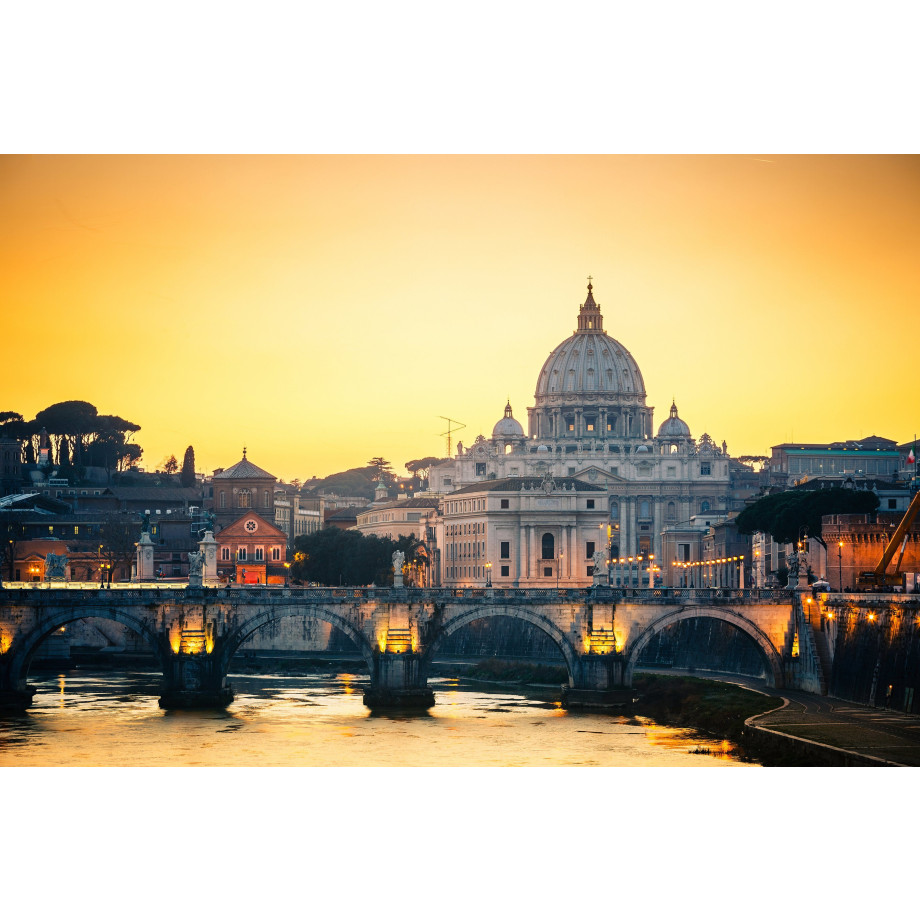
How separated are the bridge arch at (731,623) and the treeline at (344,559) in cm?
4468

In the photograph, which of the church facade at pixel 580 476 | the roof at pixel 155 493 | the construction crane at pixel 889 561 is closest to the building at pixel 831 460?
the church facade at pixel 580 476

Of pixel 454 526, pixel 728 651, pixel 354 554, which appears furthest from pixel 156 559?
pixel 728 651

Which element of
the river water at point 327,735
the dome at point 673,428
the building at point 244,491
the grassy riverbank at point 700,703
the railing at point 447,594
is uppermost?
the dome at point 673,428

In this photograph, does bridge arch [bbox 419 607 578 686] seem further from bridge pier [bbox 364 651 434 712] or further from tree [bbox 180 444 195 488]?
tree [bbox 180 444 195 488]

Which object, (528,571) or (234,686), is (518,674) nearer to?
(234,686)

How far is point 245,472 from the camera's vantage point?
13312 centimetres

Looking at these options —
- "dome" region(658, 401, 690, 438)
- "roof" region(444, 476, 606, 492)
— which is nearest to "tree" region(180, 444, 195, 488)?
"roof" region(444, 476, 606, 492)

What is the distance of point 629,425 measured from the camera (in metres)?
184

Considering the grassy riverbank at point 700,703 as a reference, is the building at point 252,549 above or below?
above

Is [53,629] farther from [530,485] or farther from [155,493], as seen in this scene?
[155,493]

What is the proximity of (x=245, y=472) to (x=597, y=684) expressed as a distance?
227 feet

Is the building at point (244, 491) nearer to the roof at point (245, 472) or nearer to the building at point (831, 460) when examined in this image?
the roof at point (245, 472)

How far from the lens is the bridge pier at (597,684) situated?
6669cm

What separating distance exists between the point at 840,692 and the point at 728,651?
16.5 m
